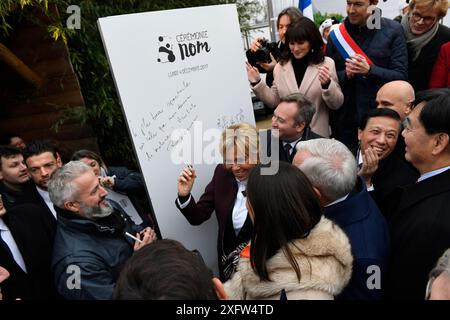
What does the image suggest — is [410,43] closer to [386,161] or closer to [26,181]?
[386,161]

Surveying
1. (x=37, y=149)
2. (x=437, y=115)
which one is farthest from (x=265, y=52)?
(x=437, y=115)

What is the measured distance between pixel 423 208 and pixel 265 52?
2.44 meters

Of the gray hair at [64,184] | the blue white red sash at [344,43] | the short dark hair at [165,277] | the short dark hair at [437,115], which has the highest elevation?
the blue white red sash at [344,43]

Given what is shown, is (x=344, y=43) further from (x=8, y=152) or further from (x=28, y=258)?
(x=28, y=258)

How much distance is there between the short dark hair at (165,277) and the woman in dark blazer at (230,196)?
121cm

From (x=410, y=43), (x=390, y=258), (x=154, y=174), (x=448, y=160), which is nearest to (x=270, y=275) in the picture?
(x=390, y=258)

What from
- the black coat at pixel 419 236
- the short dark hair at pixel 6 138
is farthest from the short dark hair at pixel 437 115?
the short dark hair at pixel 6 138

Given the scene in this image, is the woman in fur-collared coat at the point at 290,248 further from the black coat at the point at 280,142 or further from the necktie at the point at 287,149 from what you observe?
the necktie at the point at 287,149

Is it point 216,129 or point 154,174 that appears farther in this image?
point 216,129

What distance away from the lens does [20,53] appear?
318cm

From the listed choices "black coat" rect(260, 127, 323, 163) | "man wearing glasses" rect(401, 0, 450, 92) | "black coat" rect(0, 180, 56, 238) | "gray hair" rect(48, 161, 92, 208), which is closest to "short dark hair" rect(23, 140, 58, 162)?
"black coat" rect(0, 180, 56, 238)

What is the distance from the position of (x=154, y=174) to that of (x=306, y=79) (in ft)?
4.84

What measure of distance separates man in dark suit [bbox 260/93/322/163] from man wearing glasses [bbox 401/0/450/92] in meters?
1.17

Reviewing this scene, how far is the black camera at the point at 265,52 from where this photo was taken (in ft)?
12.0
